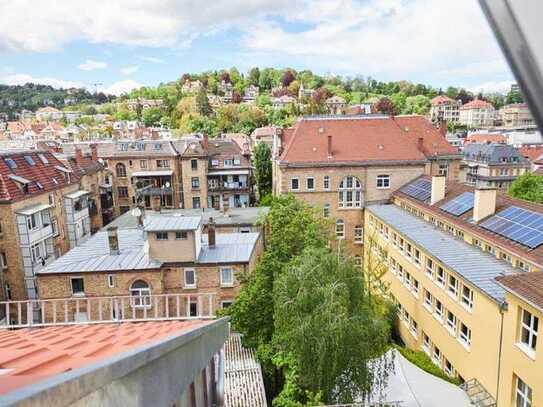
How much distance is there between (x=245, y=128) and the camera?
84438 millimetres

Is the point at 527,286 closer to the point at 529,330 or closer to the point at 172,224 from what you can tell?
the point at 529,330

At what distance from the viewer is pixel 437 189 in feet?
78.1

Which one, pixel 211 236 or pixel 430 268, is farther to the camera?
pixel 211 236

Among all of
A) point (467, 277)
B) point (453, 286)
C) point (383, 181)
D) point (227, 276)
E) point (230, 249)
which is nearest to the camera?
point (467, 277)

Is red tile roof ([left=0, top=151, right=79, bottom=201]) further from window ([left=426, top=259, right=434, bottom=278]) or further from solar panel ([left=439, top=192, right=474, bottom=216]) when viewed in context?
solar panel ([left=439, top=192, right=474, bottom=216])

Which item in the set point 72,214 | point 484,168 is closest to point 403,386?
point 72,214

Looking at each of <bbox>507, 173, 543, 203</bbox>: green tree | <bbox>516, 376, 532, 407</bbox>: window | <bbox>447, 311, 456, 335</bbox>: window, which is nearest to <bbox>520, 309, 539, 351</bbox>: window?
<bbox>516, 376, 532, 407</bbox>: window

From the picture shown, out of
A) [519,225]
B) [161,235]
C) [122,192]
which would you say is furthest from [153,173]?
[519,225]

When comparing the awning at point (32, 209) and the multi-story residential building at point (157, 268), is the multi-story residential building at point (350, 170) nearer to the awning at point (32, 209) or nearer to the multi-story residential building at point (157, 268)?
the multi-story residential building at point (157, 268)

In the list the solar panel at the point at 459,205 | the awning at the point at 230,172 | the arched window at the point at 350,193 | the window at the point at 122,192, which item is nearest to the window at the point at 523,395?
the solar panel at the point at 459,205

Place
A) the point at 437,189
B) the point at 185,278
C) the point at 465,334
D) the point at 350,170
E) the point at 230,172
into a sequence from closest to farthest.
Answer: the point at 465,334 < the point at 185,278 < the point at 437,189 < the point at 350,170 < the point at 230,172

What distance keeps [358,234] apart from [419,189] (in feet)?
19.4

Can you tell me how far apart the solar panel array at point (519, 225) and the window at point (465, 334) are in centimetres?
411

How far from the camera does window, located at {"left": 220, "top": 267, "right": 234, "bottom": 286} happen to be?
1852 centimetres
